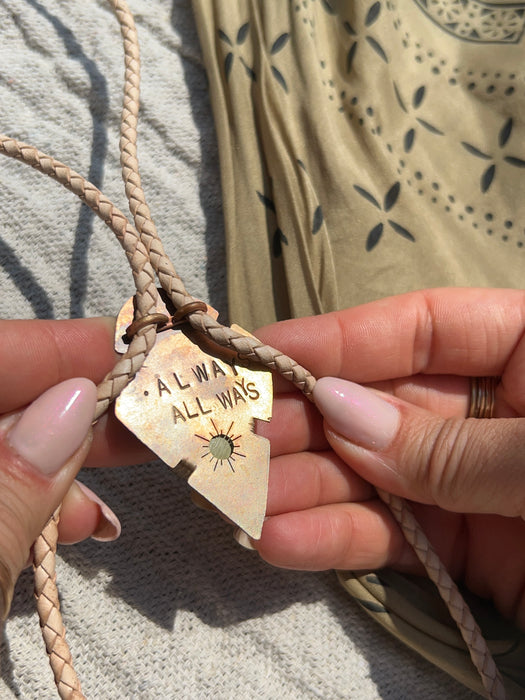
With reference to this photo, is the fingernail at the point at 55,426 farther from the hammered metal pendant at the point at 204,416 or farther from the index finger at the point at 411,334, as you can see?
the index finger at the point at 411,334

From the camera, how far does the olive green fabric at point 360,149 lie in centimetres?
86

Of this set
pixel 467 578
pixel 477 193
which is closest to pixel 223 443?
pixel 467 578

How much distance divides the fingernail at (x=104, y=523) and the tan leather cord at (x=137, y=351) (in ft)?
0.23

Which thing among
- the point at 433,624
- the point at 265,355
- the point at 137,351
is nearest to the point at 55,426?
the point at 137,351

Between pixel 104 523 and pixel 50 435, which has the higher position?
pixel 50 435

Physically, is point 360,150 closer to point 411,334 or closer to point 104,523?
point 411,334

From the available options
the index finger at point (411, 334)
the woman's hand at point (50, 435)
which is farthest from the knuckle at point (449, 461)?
the woman's hand at point (50, 435)

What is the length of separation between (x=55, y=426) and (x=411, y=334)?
1.44 ft

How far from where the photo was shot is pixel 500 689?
2.32 feet

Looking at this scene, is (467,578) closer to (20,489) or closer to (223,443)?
(223,443)

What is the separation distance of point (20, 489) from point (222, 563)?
0.34 m

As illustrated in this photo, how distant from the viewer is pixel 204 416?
0.66 meters

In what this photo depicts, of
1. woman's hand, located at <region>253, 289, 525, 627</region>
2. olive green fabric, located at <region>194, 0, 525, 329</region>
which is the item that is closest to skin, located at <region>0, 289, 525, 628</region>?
woman's hand, located at <region>253, 289, 525, 627</region>

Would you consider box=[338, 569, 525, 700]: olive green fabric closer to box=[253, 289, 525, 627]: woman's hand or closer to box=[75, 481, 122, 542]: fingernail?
box=[253, 289, 525, 627]: woman's hand
